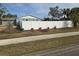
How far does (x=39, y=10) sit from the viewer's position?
1000 cm

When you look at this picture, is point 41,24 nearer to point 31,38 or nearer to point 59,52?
point 31,38

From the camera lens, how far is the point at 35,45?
9961 millimetres

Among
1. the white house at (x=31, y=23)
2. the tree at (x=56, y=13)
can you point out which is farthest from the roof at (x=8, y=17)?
the tree at (x=56, y=13)

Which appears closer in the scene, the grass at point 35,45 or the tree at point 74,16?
the grass at point 35,45

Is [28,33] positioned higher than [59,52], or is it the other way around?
[28,33]

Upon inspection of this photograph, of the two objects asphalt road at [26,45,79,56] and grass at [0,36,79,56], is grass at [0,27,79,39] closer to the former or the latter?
grass at [0,36,79,56]

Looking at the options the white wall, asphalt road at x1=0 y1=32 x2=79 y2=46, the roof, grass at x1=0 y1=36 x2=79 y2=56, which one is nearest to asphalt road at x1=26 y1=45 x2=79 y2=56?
grass at x1=0 y1=36 x2=79 y2=56

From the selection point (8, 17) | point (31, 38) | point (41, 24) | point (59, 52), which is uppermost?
point (8, 17)


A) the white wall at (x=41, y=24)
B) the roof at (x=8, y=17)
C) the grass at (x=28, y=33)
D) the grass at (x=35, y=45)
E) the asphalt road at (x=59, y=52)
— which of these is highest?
the roof at (x=8, y=17)

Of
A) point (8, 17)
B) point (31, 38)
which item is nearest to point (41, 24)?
point (31, 38)

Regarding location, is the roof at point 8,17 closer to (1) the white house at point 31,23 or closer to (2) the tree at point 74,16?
(1) the white house at point 31,23

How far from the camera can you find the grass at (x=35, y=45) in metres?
9.91

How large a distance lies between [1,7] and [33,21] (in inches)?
20.1

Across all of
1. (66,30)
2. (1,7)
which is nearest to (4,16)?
(1,7)
